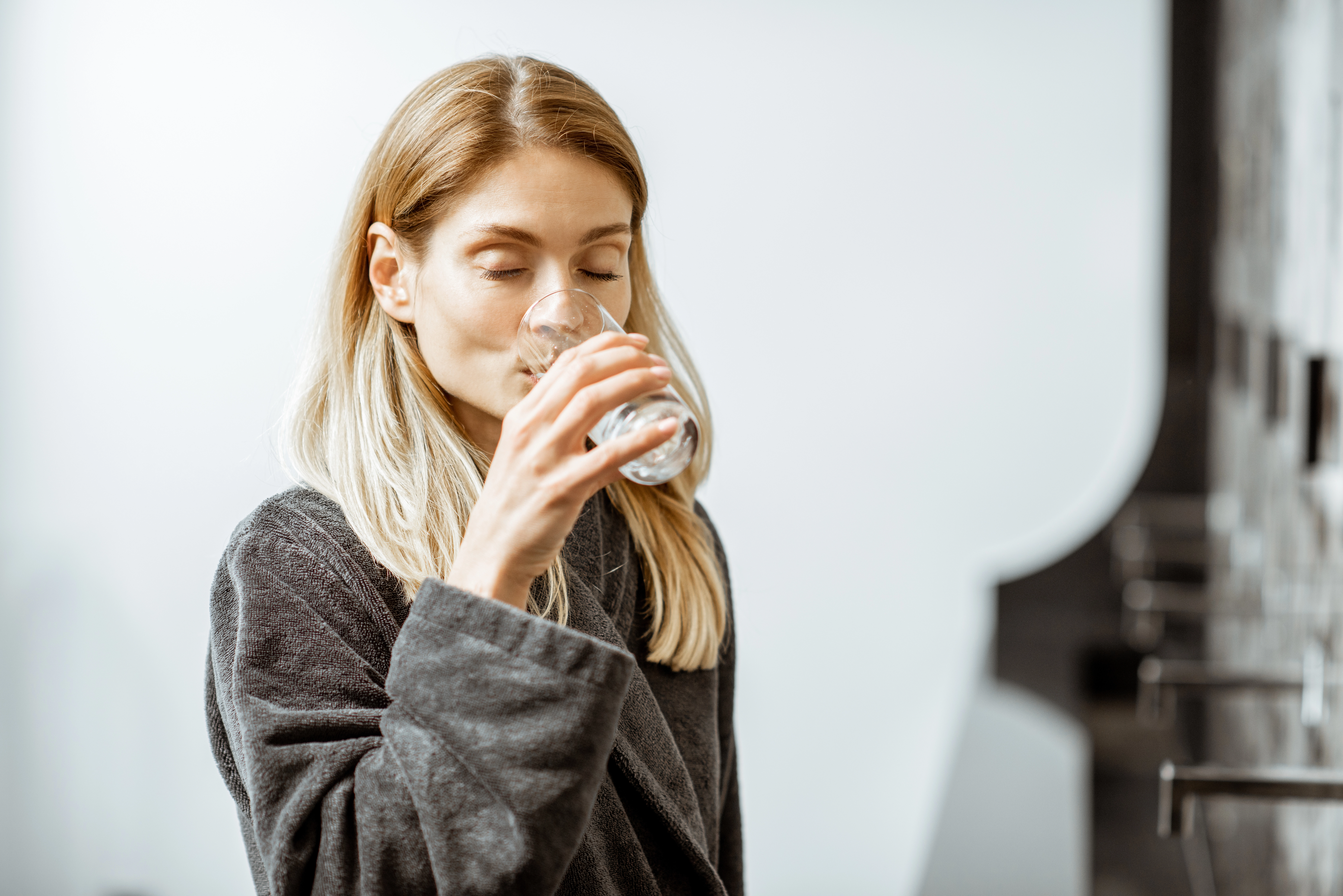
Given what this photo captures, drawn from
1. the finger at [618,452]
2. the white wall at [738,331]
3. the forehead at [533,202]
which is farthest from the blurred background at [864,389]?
→ the finger at [618,452]

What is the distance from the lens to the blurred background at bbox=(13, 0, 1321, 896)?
1.03 m

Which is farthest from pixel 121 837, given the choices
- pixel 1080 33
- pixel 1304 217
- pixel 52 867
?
pixel 1080 33

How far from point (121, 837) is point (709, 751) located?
2.52 feet

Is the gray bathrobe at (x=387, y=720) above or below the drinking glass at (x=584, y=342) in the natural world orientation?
below

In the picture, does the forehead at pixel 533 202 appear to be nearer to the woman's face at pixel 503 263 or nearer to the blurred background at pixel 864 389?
the woman's face at pixel 503 263

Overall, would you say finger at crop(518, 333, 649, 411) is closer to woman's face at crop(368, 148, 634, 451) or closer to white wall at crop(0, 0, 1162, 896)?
woman's face at crop(368, 148, 634, 451)

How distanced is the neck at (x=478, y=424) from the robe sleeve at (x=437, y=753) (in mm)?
141

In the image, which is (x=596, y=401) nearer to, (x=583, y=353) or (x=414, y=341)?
(x=583, y=353)

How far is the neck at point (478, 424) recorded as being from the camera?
590 mm

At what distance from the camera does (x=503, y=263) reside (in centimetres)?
51

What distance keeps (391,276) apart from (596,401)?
0.56ft

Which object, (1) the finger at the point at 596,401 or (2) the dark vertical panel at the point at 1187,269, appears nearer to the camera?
(1) the finger at the point at 596,401

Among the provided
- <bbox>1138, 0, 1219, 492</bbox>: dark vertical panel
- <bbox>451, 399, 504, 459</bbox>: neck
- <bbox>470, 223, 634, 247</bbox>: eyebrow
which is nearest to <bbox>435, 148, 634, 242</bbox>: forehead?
<bbox>470, 223, 634, 247</bbox>: eyebrow

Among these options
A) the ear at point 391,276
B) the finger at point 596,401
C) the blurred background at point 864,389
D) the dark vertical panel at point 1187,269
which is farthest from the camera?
the dark vertical panel at point 1187,269
